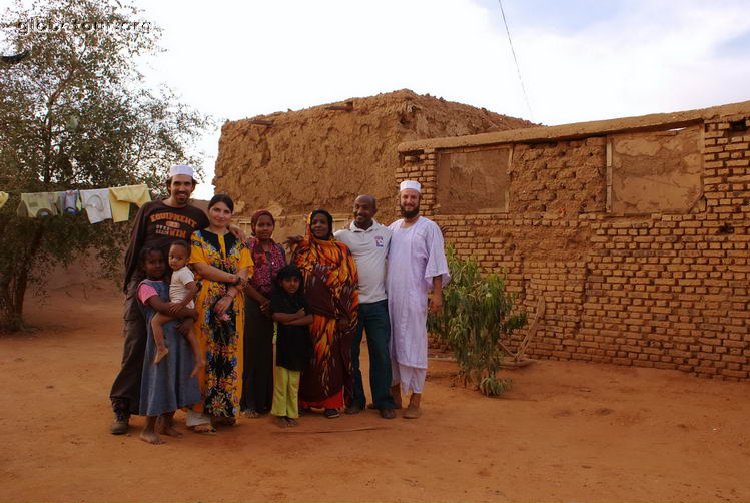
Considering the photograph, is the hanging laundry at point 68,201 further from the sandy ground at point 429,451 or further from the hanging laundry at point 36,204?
the sandy ground at point 429,451

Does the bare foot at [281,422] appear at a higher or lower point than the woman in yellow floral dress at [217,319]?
lower

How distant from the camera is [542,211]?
7719 mm

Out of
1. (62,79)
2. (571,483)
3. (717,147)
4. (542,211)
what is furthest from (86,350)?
(717,147)

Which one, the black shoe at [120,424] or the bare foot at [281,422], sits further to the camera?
the bare foot at [281,422]

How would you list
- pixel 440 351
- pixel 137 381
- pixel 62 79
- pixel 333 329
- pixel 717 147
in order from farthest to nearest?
pixel 62 79 < pixel 440 351 < pixel 717 147 < pixel 333 329 < pixel 137 381

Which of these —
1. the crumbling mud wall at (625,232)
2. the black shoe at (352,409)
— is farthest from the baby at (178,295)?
the crumbling mud wall at (625,232)

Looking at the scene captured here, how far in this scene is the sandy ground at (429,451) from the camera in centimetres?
337

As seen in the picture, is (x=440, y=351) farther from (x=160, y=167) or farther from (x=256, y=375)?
(x=160, y=167)

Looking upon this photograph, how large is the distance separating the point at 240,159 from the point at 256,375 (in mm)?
6560

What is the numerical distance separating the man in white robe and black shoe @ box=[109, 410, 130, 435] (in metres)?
1.98

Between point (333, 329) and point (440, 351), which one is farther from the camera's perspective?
point (440, 351)

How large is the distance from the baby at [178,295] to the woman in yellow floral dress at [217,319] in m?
0.12

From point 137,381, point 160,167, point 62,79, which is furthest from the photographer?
point 160,167

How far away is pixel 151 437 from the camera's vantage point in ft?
13.4
